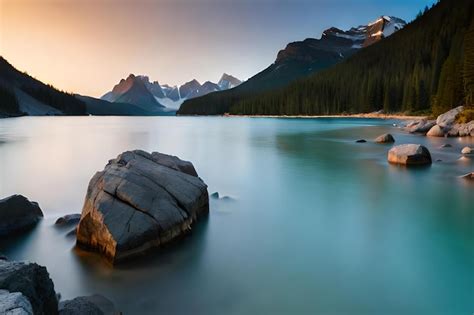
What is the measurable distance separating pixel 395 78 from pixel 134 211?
382 ft

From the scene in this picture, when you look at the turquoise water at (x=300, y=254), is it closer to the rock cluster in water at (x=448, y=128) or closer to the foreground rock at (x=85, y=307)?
the foreground rock at (x=85, y=307)

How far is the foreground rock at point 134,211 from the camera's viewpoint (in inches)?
315

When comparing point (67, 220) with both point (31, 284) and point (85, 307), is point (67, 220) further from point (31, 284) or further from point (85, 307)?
point (31, 284)

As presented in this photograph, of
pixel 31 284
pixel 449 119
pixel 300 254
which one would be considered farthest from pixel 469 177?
pixel 449 119

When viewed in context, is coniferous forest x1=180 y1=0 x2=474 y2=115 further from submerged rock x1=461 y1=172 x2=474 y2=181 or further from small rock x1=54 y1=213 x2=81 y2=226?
small rock x1=54 y1=213 x2=81 y2=226

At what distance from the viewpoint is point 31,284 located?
4.09m

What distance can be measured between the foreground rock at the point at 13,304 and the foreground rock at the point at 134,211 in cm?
451

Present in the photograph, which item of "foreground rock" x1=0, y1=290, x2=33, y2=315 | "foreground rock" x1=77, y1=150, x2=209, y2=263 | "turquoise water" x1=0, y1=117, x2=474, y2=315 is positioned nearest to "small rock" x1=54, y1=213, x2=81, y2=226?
"turquoise water" x1=0, y1=117, x2=474, y2=315

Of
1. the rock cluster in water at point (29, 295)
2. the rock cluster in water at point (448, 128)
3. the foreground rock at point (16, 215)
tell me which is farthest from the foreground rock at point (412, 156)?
the rock cluster in water at point (448, 128)

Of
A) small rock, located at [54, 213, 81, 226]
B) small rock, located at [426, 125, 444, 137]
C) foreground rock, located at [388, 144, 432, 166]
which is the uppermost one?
small rock, located at [426, 125, 444, 137]

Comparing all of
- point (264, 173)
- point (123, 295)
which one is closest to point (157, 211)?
point (123, 295)

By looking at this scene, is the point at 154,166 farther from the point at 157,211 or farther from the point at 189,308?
→ the point at 189,308

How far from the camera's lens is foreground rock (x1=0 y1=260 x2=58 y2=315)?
3.85 meters

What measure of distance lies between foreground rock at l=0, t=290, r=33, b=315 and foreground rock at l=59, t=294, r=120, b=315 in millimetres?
1727
